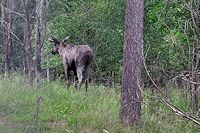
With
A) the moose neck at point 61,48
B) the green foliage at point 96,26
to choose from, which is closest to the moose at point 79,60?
the moose neck at point 61,48

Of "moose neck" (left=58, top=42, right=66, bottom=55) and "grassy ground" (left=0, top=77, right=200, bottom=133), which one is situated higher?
"moose neck" (left=58, top=42, right=66, bottom=55)

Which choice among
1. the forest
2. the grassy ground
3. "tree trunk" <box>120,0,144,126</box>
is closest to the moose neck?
the forest

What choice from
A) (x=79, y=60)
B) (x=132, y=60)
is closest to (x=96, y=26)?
(x=79, y=60)

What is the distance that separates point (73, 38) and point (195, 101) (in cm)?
1057

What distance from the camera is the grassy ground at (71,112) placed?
9.71 meters

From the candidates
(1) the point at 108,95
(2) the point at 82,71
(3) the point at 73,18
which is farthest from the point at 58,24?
(1) the point at 108,95

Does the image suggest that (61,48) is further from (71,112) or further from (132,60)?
(132,60)

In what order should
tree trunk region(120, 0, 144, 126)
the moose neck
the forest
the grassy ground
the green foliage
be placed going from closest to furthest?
the forest, the grassy ground, tree trunk region(120, 0, 144, 126), the moose neck, the green foliage

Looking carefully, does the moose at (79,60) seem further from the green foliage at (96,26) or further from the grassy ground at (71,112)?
the green foliage at (96,26)

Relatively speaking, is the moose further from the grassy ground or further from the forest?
the grassy ground

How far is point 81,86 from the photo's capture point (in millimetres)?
15680

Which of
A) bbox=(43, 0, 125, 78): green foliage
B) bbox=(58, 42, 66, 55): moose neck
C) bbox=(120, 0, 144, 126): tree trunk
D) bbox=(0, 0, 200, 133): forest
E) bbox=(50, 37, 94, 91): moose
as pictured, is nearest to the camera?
bbox=(0, 0, 200, 133): forest

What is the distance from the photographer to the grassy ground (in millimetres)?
9711

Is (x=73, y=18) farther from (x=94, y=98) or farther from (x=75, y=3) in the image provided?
(x=94, y=98)
